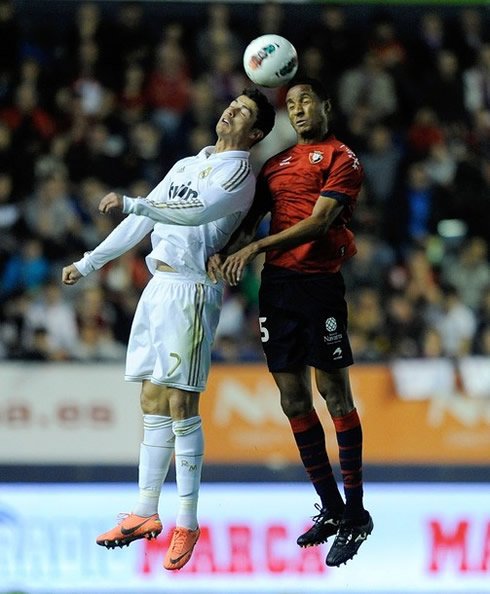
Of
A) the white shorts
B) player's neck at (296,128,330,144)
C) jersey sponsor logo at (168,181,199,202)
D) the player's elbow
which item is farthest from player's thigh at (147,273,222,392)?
player's neck at (296,128,330,144)

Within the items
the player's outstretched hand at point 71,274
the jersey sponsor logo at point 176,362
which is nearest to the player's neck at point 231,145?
the player's outstretched hand at point 71,274

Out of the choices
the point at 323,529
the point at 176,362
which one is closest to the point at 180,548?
the point at 323,529

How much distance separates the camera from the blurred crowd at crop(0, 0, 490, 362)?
14.5m

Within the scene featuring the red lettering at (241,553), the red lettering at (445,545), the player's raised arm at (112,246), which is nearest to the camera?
the player's raised arm at (112,246)

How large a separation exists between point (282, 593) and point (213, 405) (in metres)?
2.09

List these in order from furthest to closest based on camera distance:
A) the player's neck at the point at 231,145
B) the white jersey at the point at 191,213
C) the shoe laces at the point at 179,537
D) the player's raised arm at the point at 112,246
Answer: the player's raised arm at the point at 112,246
the player's neck at the point at 231,145
the shoe laces at the point at 179,537
the white jersey at the point at 191,213

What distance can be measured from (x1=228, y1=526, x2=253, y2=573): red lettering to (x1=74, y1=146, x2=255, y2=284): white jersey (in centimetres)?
554

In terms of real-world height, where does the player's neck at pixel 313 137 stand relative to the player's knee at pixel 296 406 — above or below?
above

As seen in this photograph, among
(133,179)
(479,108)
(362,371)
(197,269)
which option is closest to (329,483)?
(197,269)

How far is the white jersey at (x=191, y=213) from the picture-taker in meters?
7.75

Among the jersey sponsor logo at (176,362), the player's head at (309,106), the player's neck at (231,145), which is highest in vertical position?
the player's head at (309,106)

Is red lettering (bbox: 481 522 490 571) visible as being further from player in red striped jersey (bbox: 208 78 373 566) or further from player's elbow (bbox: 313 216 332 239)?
player's elbow (bbox: 313 216 332 239)

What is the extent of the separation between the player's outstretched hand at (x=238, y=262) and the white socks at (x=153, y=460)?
97 centimetres

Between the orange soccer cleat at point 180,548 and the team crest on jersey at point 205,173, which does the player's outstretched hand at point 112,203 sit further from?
the orange soccer cleat at point 180,548
